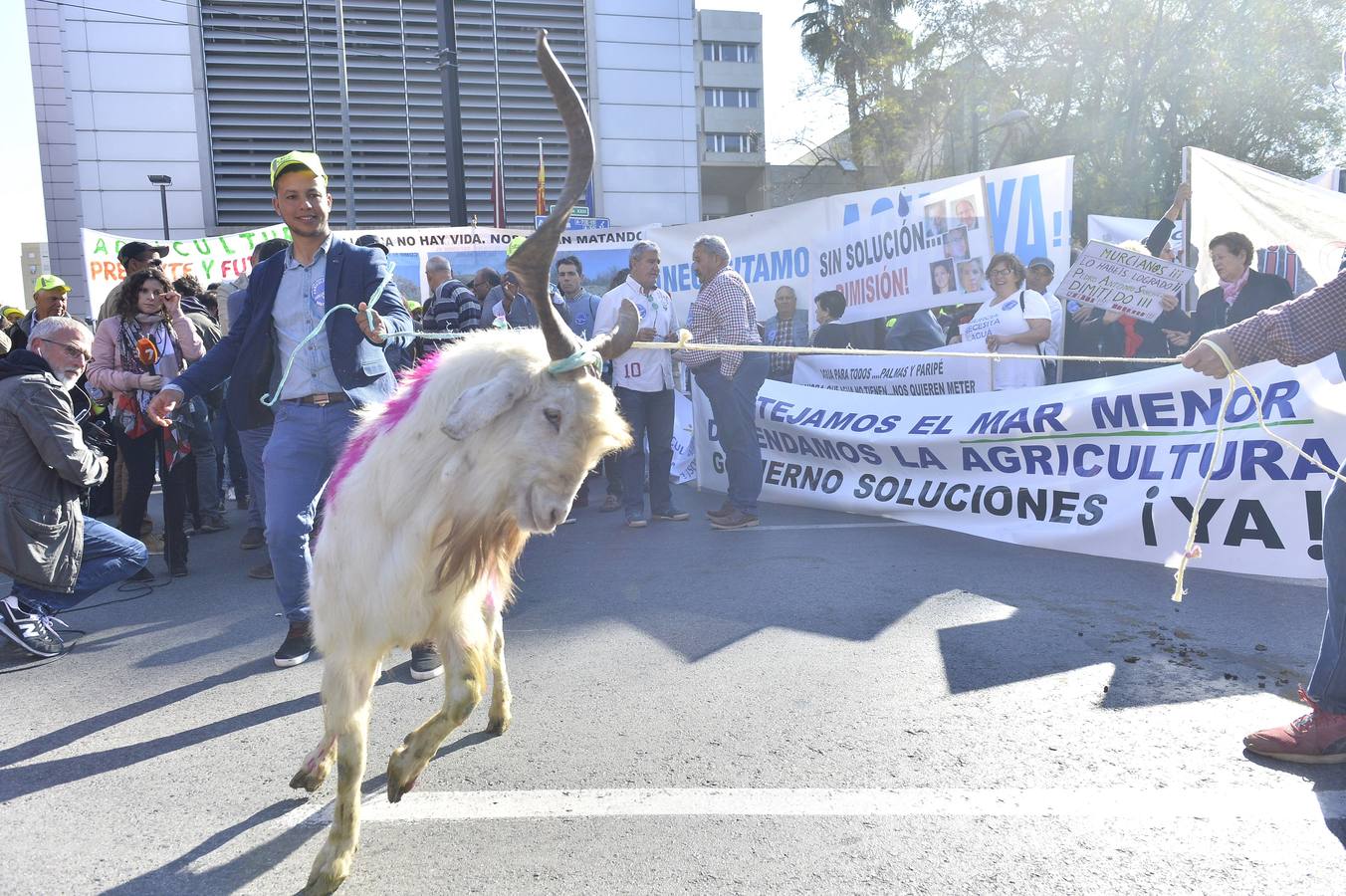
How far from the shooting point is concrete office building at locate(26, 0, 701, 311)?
16656 mm

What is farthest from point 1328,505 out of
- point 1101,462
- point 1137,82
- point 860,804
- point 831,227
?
point 1137,82

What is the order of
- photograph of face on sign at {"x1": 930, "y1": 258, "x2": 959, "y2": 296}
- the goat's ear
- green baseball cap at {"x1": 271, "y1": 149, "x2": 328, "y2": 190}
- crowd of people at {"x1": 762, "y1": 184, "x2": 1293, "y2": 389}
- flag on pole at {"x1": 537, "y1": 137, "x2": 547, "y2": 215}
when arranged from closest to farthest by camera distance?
the goat's ear → green baseball cap at {"x1": 271, "y1": 149, "x2": 328, "y2": 190} → crowd of people at {"x1": 762, "y1": 184, "x2": 1293, "y2": 389} → photograph of face on sign at {"x1": 930, "y1": 258, "x2": 959, "y2": 296} → flag on pole at {"x1": 537, "y1": 137, "x2": 547, "y2": 215}

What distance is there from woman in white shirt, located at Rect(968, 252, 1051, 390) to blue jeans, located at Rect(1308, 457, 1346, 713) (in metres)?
4.01

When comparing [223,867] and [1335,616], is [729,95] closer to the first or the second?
[1335,616]

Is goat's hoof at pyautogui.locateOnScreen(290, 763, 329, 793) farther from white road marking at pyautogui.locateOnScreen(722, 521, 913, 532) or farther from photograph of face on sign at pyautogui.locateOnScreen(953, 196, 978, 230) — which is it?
photograph of face on sign at pyautogui.locateOnScreen(953, 196, 978, 230)

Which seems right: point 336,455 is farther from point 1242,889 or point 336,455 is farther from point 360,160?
point 360,160

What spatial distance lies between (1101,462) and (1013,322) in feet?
6.56

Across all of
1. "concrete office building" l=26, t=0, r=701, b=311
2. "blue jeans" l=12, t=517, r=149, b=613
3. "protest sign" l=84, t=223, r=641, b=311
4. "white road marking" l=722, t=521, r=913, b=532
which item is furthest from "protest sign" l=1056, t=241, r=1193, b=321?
"concrete office building" l=26, t=0, r=701, b=311

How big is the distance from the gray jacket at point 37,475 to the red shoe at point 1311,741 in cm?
555

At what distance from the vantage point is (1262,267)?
26.1ft

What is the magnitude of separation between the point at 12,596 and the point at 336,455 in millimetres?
2357

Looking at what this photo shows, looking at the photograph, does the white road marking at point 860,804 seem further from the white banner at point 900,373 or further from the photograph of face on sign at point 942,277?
the photograph of face on sign at point 942,277

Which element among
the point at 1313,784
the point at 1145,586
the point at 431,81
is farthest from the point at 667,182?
the point at 1313,784

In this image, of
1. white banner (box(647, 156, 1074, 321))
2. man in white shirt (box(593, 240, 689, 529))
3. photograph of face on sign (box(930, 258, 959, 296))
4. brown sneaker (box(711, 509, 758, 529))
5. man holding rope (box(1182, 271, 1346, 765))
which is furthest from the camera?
photograph of face on sign (box(930, 258, 959, 296))
